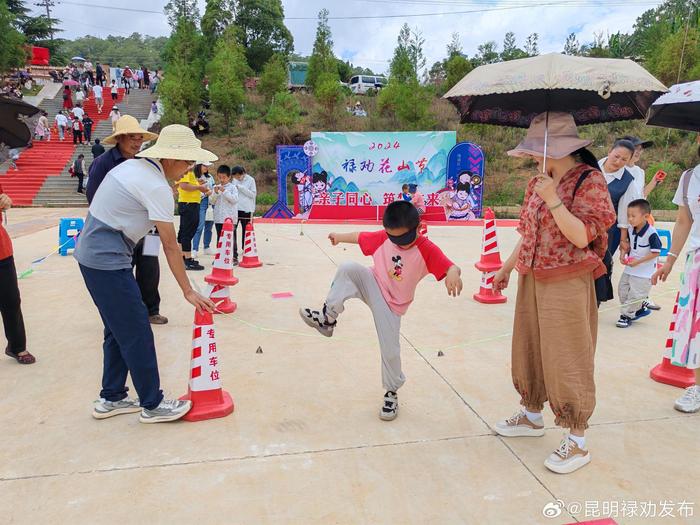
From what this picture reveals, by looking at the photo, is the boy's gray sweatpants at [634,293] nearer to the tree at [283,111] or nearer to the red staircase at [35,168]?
the red staircase at [35,168]

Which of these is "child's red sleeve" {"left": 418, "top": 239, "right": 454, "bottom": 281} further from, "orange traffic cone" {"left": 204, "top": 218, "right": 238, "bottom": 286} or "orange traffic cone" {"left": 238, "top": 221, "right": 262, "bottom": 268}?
"orange traffic cone" {"left": 238, "top": 221, "right": 262, "bottom": 268}

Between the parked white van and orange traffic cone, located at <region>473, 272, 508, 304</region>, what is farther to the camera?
the parked white van

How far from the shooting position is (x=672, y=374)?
4.09m

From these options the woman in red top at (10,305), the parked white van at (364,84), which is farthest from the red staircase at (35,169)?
the parked white van at (364,84)

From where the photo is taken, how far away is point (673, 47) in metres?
25.3

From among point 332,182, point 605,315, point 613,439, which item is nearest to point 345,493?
point 613,439

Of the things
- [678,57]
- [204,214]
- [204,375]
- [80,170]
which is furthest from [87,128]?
[678,57]

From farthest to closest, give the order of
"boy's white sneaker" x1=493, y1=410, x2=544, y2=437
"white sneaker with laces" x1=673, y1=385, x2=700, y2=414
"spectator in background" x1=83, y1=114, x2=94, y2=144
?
1. "spectator in background" x1=83, y1=114, x2=94, y2=144
2. "white sneaker with laces" x1=673, y1=385, x2=700, y2=414
3. "boy's white sneaker" x1=493, y1=410, x2=544, y2=437

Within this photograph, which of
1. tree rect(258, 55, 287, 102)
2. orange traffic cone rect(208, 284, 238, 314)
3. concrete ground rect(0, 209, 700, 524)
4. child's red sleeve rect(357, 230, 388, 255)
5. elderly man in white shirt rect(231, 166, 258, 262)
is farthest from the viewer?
tree rect(258, 55, 287, 102)

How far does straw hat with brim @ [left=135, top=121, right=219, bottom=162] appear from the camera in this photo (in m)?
3.12

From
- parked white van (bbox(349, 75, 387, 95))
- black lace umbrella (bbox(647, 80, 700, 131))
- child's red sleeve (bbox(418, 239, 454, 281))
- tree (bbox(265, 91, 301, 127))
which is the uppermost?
parked white van (bbox(349, 75, 387, 95))

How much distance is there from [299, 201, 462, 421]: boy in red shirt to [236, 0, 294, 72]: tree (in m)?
41.5

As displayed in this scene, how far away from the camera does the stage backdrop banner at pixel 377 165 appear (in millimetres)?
17219

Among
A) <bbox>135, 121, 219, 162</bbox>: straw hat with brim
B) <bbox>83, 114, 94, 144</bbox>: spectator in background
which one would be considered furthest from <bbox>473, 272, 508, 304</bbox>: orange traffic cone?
<bbox>83, 114, 94, 144</bbox>: spectator in background
